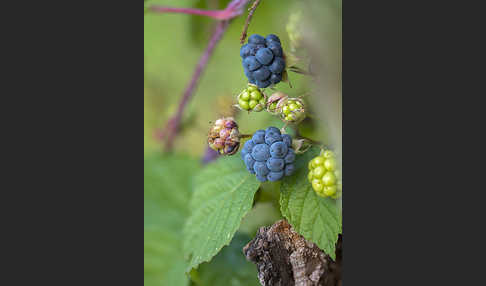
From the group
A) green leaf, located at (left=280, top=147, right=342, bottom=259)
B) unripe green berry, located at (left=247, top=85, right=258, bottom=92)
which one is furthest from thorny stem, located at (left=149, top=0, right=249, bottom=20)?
green leaf, located at (left=280, top=147, right=342, bottom=259)

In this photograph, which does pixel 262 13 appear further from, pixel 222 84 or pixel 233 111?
pixel 222 84

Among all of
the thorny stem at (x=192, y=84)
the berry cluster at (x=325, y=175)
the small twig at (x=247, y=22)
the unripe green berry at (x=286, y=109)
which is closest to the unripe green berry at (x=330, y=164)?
the berry cluster at (x=325, y=175)

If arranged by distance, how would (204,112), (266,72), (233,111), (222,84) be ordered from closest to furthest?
(266,72) < (233,111) < (222,84) < (204,112)

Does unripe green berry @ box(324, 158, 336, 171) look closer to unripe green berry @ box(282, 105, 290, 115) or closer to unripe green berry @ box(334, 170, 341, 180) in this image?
unripe green berry @ box(334, 170, 341, 180)

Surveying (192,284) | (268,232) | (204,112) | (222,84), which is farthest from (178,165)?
(268,232)

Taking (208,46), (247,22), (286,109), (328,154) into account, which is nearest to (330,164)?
(328,154)

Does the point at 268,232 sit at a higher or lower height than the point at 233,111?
lower
